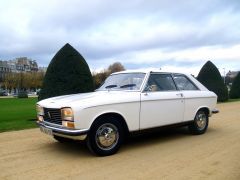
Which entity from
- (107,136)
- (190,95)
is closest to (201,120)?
(190,95)

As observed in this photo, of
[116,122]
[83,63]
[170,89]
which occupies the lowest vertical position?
[116,122]

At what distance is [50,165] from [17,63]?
505ft

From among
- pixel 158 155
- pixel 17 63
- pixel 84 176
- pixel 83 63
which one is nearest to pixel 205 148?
pixel 158 155

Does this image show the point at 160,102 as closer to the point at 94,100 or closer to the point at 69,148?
the point at 94,100

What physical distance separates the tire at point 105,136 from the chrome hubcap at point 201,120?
2.72m

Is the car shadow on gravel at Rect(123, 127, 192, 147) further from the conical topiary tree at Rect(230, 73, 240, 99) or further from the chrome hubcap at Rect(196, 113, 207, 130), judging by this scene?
the conical topiary tree at Rect(230, 73, 240, 99)

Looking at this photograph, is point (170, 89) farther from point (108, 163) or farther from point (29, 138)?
point (29, 138)

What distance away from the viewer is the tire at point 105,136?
567cm

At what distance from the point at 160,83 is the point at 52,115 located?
2.61 m

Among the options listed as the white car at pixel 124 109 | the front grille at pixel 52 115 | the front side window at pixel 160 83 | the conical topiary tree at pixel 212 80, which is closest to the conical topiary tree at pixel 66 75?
the white car at pixel 124 109

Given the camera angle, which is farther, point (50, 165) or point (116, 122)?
point (116, 122)

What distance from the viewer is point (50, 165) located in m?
5.29

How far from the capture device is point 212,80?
2392 centimetres

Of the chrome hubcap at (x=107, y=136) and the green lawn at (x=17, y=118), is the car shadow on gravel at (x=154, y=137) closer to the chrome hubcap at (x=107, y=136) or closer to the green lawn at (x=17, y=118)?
the chrome hubcap at (x=107, y=136)
